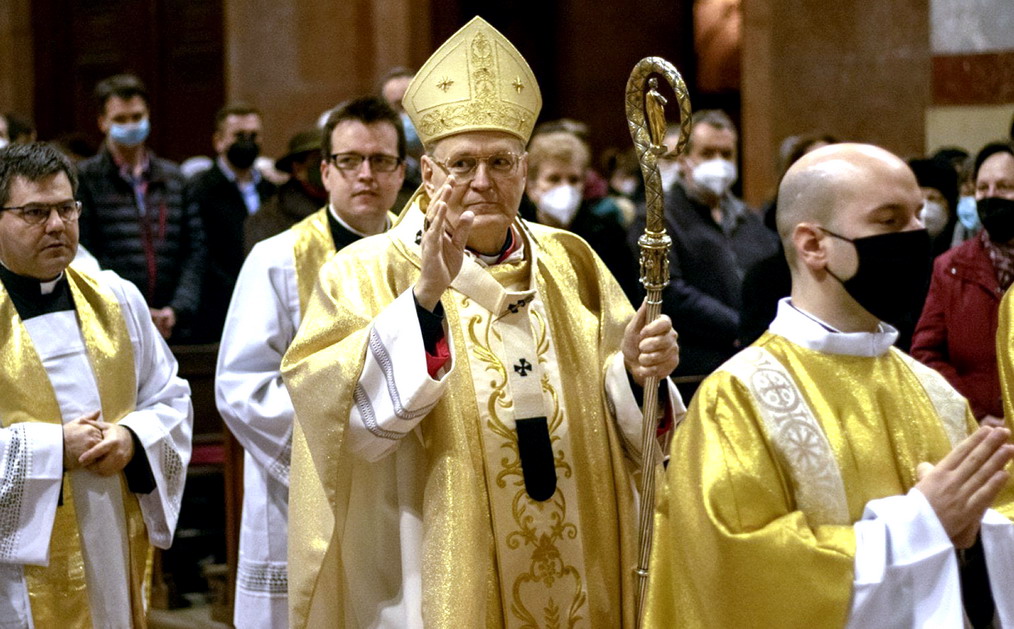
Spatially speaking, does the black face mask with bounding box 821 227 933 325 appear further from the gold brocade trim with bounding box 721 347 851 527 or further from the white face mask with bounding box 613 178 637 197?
the white face mask with bounding box 613 178 637 197

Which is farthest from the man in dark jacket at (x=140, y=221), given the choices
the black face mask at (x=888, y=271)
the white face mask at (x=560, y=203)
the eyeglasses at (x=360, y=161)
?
the black face mask at (x=888, y=271)

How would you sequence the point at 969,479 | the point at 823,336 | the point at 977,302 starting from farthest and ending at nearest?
the point at 977,302 < the point at 823,336 < the point at 969,479

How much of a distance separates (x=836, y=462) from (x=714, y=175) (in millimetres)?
4268

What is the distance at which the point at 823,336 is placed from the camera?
3168mm

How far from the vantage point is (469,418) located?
12.9ft

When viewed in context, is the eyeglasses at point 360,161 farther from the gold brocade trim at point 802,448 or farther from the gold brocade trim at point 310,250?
the gold brocade trim at point 802,448

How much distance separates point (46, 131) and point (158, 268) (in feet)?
26.0

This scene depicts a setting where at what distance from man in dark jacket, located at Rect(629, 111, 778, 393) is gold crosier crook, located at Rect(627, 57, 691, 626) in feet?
9.95

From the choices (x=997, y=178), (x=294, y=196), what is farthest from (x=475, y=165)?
(x=294, y=196)

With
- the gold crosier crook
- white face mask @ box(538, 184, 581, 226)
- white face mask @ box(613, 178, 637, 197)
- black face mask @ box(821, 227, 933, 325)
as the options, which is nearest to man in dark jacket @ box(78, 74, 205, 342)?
white face mask @ box(538, 184, 581, 226)

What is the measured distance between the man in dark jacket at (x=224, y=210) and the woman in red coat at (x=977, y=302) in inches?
149

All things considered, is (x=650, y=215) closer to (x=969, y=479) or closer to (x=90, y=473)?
(x=969, y=479)

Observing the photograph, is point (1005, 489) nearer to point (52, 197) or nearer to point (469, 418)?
point (469, 418)

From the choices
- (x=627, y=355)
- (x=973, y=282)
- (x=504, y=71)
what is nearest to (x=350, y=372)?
(x=627, y=355)
